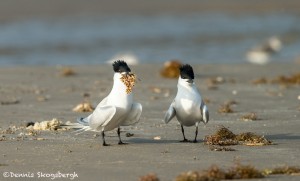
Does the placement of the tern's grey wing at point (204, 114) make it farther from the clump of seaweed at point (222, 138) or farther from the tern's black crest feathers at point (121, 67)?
the tern's black crest feathers at point (121, 67)

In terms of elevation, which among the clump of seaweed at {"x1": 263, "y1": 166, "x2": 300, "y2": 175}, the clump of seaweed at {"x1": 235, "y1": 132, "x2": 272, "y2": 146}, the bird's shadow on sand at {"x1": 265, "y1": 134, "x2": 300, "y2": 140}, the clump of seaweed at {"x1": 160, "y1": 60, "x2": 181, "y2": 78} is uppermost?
the clump of seaweed at {"x1": 160, "y1": 60, "x2": 181, "y2": 78}

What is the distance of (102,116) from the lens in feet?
25.7

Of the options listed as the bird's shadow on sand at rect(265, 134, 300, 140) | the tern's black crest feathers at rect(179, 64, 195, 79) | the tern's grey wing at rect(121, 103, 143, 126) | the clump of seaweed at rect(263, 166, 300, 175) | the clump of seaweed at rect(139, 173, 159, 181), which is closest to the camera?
the clump of seaweed at rect(139, 173, 159, 181)

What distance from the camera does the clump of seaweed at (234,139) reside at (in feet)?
25.9

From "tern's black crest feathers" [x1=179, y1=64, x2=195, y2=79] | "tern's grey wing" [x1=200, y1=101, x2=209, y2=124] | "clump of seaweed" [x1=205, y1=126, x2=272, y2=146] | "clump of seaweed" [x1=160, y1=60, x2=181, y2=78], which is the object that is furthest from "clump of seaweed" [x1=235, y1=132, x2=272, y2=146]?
"clump of seaweed" [x1=160, y1=60, x2=181, y2=78]

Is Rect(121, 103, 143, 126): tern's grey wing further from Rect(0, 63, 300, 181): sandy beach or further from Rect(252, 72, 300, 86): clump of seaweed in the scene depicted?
Rect(252, 72, 300, 86): clump of seaweed

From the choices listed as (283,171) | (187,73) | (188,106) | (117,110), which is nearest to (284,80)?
(187,73)

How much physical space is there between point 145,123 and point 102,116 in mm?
1774

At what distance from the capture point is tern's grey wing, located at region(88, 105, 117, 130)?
7.80 meters

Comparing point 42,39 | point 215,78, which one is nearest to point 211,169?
point 215,78

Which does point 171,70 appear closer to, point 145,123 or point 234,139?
point 145,123

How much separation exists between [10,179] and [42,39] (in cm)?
1752

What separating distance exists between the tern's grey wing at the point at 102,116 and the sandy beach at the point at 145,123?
0.21m

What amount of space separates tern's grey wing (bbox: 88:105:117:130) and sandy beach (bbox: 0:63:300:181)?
0.21 metres
